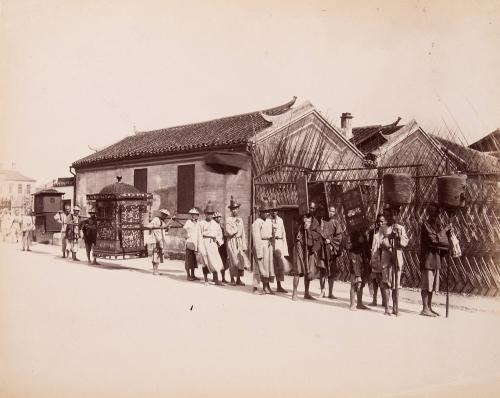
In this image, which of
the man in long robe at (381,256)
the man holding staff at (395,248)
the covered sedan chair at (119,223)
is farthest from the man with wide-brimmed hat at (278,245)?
the covered sedan chair at (119,223)

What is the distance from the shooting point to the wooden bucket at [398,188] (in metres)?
6.73

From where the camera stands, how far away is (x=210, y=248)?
9.41 meters

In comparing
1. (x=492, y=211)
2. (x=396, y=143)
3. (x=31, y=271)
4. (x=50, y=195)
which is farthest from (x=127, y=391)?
(x=396, y=143)

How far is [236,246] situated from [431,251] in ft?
12.2

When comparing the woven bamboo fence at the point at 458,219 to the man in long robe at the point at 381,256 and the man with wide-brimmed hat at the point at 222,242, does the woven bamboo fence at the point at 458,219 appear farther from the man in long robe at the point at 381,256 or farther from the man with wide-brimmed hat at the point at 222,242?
the man with wide-brimmed hat at the point at 222,242

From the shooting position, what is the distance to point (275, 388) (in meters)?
5.13

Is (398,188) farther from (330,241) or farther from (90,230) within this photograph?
(90,230)

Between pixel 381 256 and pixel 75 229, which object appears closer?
pixel 381 256


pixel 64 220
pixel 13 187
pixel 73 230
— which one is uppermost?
pixel 13 187

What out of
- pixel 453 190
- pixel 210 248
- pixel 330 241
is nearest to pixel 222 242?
pixel 210 248

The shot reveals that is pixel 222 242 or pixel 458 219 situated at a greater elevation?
pixel 458 219

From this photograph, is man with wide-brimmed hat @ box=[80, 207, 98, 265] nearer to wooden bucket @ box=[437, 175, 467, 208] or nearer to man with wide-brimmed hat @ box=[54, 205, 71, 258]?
man with wide-brimmed hat @ box=[54, 205, 71, 258]

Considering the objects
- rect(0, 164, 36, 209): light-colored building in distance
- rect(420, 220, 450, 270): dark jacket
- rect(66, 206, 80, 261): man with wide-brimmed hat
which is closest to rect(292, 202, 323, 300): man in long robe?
rect(420, 220, 450, 270): dark jacket

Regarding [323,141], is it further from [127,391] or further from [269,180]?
[127,391]
